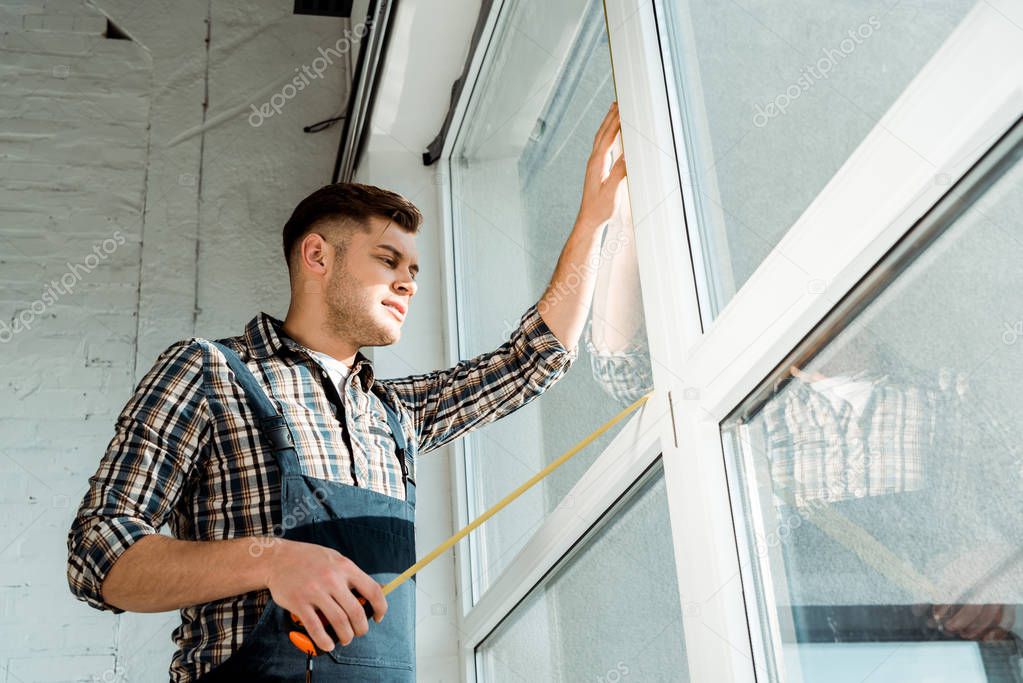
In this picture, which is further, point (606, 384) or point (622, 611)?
point (606, 384)

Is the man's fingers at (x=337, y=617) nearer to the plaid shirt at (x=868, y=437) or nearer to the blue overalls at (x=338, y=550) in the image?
the blue overalls at (x=338, y=550)

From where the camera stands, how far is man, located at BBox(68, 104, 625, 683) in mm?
1184

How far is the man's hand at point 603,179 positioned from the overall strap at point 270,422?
1.68 feet

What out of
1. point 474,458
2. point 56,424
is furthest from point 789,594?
point 56,424

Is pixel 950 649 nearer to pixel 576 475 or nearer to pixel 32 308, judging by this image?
pixel 576 475

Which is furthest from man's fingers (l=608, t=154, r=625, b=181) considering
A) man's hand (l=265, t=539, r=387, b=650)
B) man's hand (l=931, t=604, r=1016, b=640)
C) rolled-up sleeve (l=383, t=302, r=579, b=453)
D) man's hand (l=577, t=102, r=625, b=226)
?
man's hand (l=931, t=604, r=1016, b=640)

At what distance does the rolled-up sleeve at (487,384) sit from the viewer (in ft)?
5.09

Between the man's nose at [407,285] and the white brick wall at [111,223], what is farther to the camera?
the white brick wall at [111,223]

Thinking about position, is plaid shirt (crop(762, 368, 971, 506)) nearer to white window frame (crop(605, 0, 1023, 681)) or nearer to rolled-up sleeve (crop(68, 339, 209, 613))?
white window frame (crop(605, 0, 1023, 681))

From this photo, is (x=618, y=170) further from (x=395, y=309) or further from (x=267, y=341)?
(x=267, y=341)

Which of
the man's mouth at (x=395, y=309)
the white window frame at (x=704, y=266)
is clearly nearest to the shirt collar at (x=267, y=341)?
the man's mouth at (x=395, y=309)

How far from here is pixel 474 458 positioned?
2.13 meters

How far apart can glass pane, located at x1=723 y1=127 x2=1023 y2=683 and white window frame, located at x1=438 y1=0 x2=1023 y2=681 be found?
0.10ft

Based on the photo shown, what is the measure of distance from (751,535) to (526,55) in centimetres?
122
